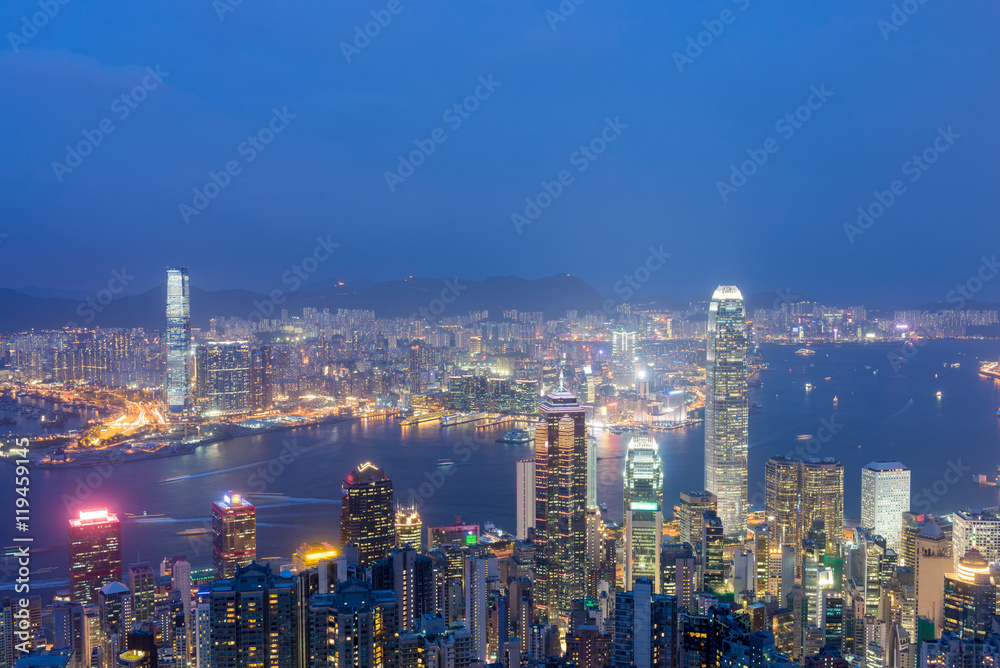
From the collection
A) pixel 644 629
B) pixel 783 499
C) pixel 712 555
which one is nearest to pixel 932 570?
pixel 712 555

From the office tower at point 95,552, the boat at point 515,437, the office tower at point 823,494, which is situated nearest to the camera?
the office tower at point 95,552

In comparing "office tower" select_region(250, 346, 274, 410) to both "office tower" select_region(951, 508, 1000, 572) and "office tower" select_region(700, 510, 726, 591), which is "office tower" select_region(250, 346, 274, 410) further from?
"office tower" select_region(951, 508, 1000, 572)

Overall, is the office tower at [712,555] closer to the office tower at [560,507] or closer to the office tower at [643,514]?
the office tower at [643,514]

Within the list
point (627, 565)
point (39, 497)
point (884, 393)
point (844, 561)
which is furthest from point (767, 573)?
point (884, 393)

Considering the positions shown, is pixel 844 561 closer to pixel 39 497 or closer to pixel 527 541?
pixel 527 541

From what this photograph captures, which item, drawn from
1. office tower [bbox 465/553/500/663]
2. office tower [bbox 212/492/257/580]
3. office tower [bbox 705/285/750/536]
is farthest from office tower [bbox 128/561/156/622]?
office tower [bbox 705/285/750/536]

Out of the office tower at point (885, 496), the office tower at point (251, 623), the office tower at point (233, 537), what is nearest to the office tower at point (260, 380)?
the office tower at point (233, 537)
